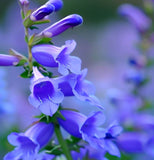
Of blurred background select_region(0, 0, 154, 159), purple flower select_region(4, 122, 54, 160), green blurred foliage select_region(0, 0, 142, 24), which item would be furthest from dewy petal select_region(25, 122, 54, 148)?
green blurred foliage select_region(0, 0, 142, 24)

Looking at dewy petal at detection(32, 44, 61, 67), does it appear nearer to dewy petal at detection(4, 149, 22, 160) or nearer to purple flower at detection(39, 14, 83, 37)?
purple flower at detection(39, 14, 83, 37)

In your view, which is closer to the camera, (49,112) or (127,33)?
(49,112)

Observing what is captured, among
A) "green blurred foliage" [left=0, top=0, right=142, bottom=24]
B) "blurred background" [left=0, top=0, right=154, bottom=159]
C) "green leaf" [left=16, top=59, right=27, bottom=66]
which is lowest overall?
"green blurred foliage" [left=0, top=0, right=142, bottom=24]

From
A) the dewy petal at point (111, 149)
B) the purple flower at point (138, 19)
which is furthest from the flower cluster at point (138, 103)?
the dewy petal at point (111, 149)

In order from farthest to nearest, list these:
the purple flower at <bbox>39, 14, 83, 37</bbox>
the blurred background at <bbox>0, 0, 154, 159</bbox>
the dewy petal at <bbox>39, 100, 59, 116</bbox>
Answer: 1. the blurred background at <bbox>0, 0, 154, 159</bbox>
2. the purple flower at <bbox>39, 14, 83, 37</bbox>
3. the dewy petal at <bbox>39, 100, 59, 116</bbox>

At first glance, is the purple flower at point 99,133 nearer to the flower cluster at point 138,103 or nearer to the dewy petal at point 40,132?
the dewy petal at point 40,132

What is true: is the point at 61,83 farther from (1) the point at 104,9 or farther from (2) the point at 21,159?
(1) the point at 104,9

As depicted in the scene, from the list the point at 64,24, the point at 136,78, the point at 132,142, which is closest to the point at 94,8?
the point at 136,78

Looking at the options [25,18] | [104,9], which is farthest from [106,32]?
[25,18]

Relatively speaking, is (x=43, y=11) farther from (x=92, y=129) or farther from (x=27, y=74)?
(x=92, y=129)
